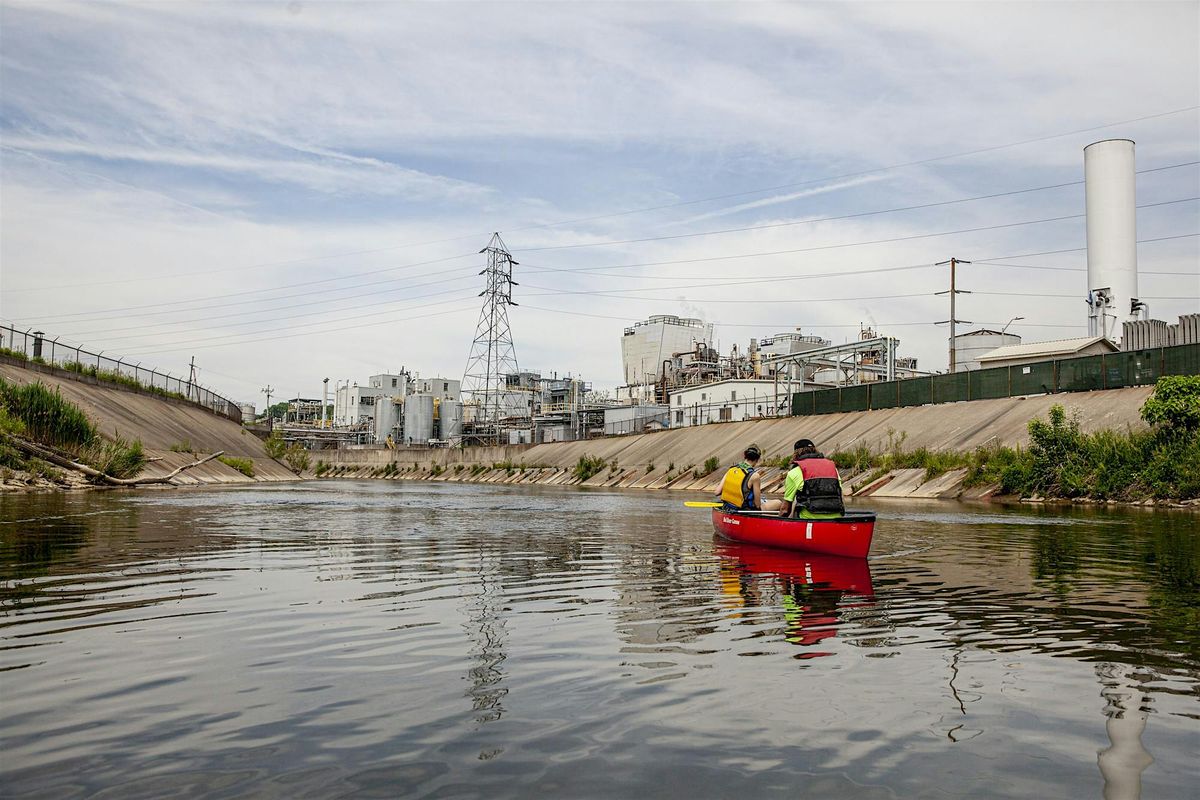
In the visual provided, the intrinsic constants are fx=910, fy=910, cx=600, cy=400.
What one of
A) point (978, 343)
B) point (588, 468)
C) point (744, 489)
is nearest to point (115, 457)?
point (744, 489)

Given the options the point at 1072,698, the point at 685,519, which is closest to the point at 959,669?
the point at 1072,698

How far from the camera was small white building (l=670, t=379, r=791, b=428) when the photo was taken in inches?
2972

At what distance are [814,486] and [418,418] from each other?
109942 millimetres

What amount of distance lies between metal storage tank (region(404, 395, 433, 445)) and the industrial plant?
0.45 feet

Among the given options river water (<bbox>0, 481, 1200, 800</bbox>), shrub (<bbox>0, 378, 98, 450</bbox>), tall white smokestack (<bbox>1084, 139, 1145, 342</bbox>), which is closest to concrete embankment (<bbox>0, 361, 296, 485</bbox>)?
shrub (<bbox>0, 378, 98, 450</bbox>)

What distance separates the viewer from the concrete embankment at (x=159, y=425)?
152ft

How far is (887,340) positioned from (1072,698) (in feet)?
192

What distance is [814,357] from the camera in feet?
231

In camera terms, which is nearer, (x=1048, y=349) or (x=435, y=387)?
(x=1048, y=349)

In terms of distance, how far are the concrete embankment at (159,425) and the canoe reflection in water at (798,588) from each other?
3636 cm

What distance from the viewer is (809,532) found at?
1588 centimetres

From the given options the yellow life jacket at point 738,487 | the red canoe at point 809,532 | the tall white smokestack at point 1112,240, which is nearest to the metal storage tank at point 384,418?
the tall white smokestack at point 1112,240

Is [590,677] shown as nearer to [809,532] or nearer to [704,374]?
[809,532]

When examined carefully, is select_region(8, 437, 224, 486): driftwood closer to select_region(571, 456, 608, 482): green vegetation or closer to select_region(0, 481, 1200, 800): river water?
select_region(0, 481, 1200, 800): river water
